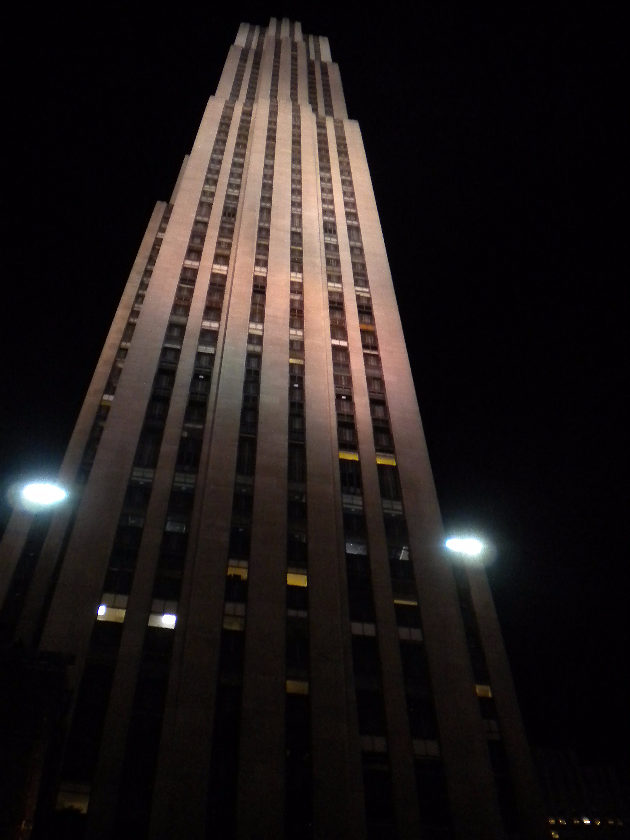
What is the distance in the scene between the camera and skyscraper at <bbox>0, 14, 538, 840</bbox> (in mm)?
24266

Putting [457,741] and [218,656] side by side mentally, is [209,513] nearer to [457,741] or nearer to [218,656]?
[218,656]

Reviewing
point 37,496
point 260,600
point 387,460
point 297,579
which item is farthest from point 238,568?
point 387,460

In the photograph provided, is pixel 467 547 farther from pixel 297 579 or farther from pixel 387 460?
pixel 297 579

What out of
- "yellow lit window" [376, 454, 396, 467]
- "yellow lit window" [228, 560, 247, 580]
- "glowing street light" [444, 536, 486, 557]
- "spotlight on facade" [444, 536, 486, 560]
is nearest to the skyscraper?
"yellow lit window" [228, 560, 247, 580]

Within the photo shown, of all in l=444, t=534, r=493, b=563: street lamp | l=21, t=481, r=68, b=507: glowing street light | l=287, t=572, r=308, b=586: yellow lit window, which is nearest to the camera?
l=287, t=572, r=308, b=586: yellow lit window

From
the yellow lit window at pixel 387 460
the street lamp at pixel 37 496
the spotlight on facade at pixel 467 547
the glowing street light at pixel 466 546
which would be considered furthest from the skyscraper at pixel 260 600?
the glowing street light at pixel 466 546

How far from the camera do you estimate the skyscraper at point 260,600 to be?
24.3 m

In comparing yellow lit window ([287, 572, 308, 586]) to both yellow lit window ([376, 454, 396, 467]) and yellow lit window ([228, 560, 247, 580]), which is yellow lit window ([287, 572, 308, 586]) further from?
yellow lit window ([376, 454, 396, 467])

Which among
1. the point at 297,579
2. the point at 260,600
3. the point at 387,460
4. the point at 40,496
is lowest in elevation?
the point at 260,600

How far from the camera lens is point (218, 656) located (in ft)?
90.0

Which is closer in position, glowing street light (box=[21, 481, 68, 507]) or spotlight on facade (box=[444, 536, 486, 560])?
glowing street light (box=[21, 481, 68, 507])

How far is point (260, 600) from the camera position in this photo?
97.7ft

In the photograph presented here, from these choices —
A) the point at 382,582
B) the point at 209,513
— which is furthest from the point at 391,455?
the point at 209,513

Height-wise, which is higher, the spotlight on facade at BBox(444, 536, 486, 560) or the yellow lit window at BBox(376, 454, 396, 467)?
the yellow lit window at BBox(376, 454, 396, 467)
